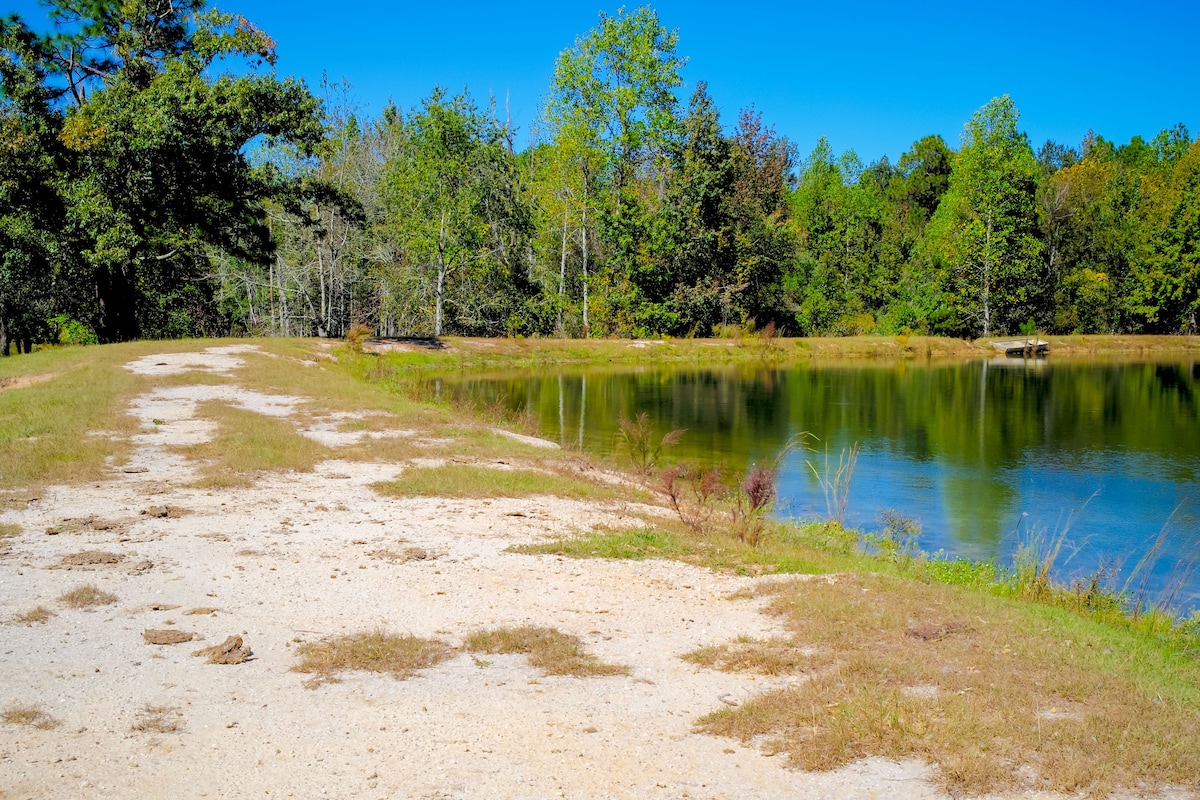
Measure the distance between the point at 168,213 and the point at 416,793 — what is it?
103ft

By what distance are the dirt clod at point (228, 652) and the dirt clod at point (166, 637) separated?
0.28m

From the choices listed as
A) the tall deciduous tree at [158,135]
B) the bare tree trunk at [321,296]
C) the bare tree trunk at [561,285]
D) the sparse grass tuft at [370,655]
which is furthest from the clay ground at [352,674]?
the bare tree trunk at [561,285]

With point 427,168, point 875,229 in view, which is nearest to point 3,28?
point 427,168

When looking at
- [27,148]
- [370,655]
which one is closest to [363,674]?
[370,655]

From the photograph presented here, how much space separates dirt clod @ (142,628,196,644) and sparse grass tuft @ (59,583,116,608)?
965 mm

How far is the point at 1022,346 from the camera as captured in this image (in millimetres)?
56969

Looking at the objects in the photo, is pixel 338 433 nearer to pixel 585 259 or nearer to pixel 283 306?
pixel 283 306

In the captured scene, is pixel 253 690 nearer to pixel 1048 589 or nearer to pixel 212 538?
pixel 212 538

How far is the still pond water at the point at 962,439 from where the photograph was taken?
13.8m

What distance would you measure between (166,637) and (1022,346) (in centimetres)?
5855

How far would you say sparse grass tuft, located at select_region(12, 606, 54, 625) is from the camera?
7.22 meters

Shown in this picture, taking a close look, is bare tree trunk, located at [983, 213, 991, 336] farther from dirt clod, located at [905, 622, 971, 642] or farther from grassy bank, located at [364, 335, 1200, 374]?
dirt clod, located at [905, 622, 971, 642]

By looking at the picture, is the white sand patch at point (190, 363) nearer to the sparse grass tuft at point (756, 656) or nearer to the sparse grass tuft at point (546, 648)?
the sparse grass tuft at point (546, 648)

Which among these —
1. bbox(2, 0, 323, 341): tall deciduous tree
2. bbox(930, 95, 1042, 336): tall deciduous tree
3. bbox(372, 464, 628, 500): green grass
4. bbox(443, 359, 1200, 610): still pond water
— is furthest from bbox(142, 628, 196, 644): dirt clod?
bbox(930, 95, 1042, 336): tall deciduous tree
